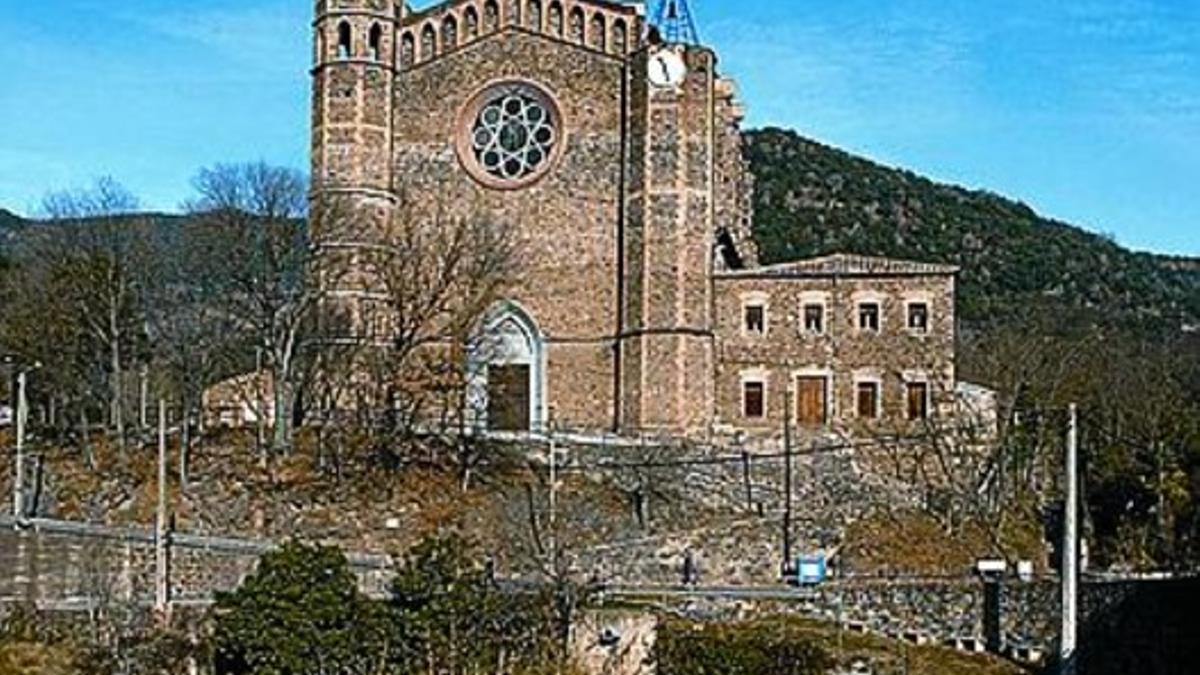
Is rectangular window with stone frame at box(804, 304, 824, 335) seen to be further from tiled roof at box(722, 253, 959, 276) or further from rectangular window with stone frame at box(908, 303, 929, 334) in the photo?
rectangular window with stone frame at box(908, 303, 929, 334)

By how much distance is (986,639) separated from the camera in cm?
3994

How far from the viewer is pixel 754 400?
57.6 m

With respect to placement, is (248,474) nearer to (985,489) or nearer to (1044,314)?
(985,489)

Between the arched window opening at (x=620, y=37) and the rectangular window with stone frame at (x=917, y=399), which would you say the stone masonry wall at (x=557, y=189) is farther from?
the rectangular window with stone frame at (x=917, y=399)

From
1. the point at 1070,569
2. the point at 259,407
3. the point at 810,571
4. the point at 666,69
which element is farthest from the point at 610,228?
the point at 1070,569

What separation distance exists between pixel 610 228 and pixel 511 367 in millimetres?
5330

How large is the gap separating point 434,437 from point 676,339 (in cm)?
812

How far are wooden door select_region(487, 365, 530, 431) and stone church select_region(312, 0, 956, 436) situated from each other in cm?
6

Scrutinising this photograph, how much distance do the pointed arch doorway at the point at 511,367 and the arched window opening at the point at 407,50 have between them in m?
8.47

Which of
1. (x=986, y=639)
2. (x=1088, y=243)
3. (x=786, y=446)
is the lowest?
(x=986, y=639)

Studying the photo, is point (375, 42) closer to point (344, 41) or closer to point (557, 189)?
point (344, 41)

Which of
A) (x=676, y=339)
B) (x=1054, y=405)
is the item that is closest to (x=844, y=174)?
(x=1054, y=405)

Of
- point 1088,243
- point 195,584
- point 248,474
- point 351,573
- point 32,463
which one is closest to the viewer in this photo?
point 351,573

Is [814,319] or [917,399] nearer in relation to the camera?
[917,399]
